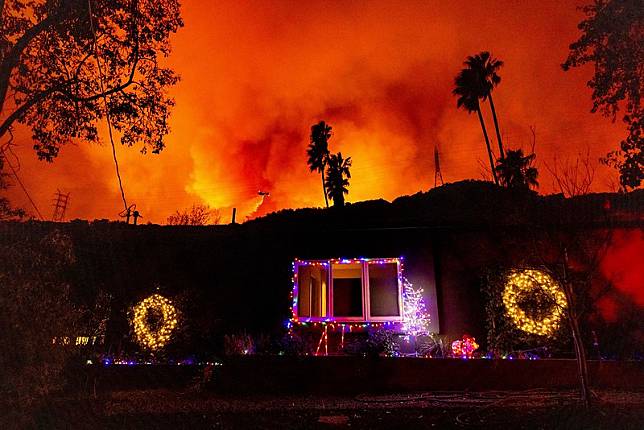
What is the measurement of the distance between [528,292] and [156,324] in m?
8.59

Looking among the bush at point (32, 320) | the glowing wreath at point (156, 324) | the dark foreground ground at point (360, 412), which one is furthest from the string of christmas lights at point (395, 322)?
the bush at point (32, 320)

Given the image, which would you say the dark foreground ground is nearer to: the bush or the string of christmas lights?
the bush

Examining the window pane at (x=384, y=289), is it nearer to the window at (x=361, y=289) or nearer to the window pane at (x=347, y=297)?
the window at (x=361, y=289)

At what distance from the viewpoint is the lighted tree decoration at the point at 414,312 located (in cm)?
945

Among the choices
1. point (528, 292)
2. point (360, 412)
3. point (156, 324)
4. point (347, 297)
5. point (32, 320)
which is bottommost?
point (360, 412)

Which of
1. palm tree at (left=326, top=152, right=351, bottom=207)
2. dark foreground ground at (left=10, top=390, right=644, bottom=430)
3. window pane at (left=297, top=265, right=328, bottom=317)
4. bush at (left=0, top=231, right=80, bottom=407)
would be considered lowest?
dark foreground ground at (left=10, top=390, right=644, bottom=430)

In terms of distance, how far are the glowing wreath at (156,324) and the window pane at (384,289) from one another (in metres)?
4.93

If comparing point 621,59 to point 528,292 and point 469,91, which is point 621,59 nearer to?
point 528,292

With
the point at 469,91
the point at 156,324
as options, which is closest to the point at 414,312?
the point at 156,324

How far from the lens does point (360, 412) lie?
6.08 m

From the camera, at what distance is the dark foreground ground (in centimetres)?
529

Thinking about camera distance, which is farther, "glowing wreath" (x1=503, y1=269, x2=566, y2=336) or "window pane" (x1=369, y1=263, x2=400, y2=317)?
"window pane" (x1=369, y1=263, x2=400, y2=317)

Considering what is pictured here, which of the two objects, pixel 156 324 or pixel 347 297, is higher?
pixel 347 297

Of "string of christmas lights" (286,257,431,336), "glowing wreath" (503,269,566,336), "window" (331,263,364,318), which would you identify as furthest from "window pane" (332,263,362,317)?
"glowing wreath" (503,269,566,336)
